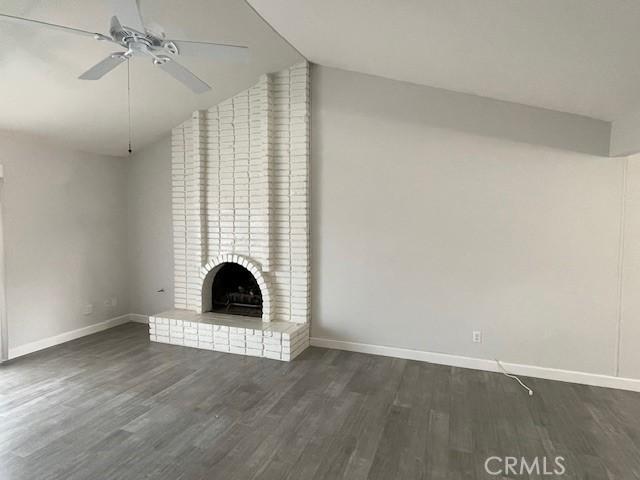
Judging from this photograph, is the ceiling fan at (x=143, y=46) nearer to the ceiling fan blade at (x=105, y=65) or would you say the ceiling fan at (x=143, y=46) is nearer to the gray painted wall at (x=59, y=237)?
the ceiling fan blade at (x=105, y=65)

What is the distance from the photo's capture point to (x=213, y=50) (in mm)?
2293

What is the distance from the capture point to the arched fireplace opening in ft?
15.4

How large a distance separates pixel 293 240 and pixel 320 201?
533 millimetres

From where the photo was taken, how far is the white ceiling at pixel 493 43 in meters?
1.87

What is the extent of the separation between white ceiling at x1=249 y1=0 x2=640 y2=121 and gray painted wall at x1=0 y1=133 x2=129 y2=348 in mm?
3072

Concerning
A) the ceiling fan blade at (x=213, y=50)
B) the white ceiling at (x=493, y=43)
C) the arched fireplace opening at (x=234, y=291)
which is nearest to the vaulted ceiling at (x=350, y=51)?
the white ceiling at (x=493, y=43)

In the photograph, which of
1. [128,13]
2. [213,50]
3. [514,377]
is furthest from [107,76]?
[514,377]

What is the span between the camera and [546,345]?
3.42 m

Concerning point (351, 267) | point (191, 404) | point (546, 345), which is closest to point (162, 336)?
point (191, 404)

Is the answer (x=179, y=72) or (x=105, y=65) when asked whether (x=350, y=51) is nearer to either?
(x=179, y=72)

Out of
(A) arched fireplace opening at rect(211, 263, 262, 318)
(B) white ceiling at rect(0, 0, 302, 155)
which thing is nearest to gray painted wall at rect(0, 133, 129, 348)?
(B) white ceiling at rect(0, 0, 302, 155)

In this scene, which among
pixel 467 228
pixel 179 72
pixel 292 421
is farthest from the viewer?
pixel 467 228

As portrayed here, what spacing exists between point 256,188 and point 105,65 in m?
2.07

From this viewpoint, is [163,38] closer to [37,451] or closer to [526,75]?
[526,75]
